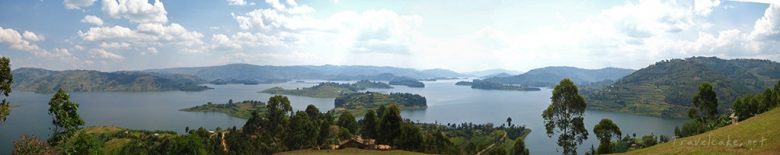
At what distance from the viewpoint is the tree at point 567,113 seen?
2936cm

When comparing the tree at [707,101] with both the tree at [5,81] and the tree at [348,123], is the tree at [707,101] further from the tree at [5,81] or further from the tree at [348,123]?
the tree at [5,81]

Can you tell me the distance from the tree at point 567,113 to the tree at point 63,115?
1004 inches

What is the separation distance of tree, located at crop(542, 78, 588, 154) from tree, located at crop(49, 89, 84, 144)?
25.5 metres

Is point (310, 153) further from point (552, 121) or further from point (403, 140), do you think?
point (552, 121)

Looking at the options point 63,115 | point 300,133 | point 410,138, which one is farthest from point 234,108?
point 63,115

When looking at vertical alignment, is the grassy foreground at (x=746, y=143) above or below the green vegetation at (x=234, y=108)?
above

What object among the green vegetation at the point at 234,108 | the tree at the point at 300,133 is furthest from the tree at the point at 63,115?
the green vegetation at the point at 234,108

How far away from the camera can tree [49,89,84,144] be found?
23250mm

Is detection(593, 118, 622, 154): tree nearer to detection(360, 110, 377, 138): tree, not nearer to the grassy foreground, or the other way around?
the grassy foreground

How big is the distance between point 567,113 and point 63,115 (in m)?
27.3

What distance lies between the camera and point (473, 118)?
6171 inches

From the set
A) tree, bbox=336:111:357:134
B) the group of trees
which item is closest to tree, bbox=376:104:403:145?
tree, bbox=336:111:357:134

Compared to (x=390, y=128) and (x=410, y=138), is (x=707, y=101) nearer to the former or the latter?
(x=410, y=138)

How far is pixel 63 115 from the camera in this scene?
23531 mm
